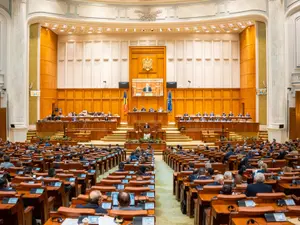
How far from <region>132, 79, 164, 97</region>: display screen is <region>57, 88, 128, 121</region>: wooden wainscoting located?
5.28ft

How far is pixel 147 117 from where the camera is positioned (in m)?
22.2

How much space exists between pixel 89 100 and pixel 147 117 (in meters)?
6.71

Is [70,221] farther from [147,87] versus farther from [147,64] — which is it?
[147,64]

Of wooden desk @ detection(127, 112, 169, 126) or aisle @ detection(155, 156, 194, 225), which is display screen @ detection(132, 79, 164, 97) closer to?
wooden desk @ detection(127, 112, 169, 126)

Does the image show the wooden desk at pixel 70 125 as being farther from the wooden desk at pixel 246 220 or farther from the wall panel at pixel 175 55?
the wooden desk at pixel 246 220

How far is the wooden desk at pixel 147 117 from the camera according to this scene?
72.6 ft

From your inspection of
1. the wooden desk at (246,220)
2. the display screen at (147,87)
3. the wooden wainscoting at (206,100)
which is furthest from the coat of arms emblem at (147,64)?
the wooden desk at (246,220)

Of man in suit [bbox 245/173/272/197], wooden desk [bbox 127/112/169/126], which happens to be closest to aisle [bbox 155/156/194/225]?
man in suit [bbox 245/173/272/197]

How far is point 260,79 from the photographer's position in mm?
22516

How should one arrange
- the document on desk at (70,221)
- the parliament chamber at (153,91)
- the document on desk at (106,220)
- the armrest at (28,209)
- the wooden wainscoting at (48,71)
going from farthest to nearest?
the wooden wainscoting at (48,71) < the parliament chamber at (153,91) < the armrest at (28,209) < the document on desk at (70,221) < the document on desk at (106,220)

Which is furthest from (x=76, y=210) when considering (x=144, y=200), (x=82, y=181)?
(x=82, y=181)

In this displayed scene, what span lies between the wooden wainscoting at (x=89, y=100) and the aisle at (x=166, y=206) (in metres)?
16.1

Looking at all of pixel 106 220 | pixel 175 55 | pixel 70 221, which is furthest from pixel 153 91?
pixel 106 220

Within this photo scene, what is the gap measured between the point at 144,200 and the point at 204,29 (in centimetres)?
2256
